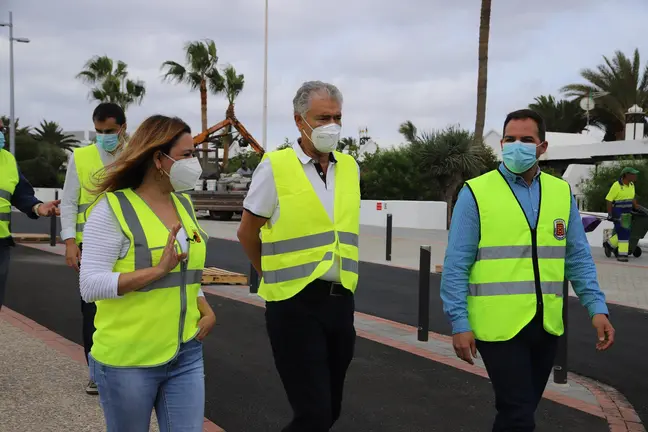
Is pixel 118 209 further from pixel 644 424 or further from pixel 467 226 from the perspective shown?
pixel 644 424

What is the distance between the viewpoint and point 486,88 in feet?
90.5

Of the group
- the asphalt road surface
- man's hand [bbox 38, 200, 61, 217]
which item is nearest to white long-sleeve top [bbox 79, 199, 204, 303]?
man's hand [bbox 38, 200, 61, 217]

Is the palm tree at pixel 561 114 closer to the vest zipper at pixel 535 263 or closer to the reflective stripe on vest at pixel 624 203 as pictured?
the reflective stripe on vest at pixel 624 203

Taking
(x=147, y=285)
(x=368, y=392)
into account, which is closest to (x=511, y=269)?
(x=147, y=285)

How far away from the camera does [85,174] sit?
5.13 m

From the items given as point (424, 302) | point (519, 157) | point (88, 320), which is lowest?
point (424, 302)

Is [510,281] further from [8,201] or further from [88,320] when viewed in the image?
[8,201]

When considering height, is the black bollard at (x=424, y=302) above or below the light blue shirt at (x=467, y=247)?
below

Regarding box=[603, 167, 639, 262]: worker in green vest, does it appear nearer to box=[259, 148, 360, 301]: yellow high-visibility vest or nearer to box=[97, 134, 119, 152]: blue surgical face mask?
box=[97, 134, 119, 152]: blue surgical face mask

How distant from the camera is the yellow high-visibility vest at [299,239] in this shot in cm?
348

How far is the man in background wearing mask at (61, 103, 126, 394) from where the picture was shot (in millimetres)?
5109

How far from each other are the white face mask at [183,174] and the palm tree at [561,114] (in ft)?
138

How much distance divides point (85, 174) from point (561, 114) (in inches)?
1662

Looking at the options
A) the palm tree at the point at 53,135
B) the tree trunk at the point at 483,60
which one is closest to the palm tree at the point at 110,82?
the palm tree at the point at 53,135
